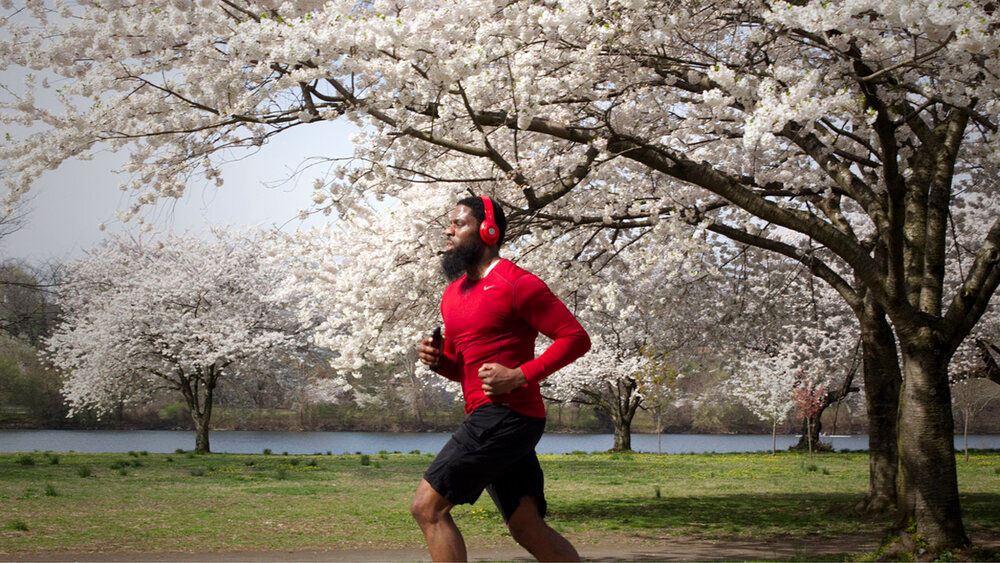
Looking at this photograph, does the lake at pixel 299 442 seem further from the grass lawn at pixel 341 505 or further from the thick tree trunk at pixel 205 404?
the grass lawn at pixel 341 505

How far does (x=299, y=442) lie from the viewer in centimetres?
3253

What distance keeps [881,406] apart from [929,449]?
2.84 metres

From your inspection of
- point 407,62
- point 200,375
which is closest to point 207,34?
point 407,62

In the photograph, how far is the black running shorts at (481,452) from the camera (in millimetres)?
3398

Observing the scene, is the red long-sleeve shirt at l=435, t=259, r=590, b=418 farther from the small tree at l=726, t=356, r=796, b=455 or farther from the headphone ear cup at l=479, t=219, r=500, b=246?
the small tree at l=726, t=356, r=796, b=455

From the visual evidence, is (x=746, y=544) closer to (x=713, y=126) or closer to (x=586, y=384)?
(x=713, y=126)

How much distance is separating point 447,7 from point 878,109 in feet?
10.9

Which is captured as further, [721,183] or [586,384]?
[586,384]

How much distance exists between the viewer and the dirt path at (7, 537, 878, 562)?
679 cm

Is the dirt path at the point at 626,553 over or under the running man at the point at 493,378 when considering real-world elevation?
under

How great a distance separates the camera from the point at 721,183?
23.1 ft

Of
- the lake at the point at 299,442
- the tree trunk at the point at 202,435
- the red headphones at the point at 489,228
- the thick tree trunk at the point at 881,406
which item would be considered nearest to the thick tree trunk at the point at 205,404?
the tree trunk at the point at 202,435

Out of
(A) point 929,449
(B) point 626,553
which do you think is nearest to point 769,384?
(A) point 929,449

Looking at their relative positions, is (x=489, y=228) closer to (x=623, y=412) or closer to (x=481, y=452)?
(x=481, y=452)
